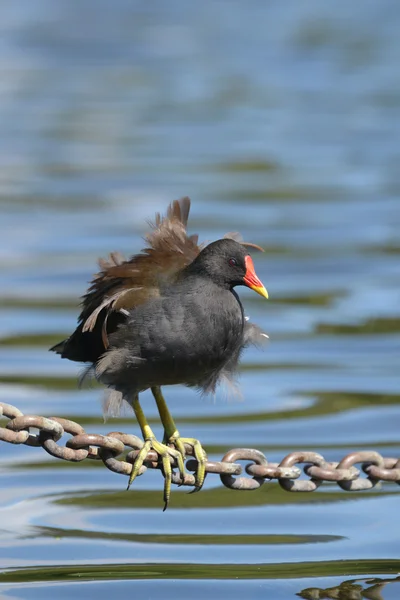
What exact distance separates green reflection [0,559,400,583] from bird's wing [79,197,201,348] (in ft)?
3.71

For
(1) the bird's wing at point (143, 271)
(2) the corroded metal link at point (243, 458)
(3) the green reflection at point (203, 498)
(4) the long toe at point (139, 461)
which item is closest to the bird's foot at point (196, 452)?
(2) the corroded metal link at point (243, 458)

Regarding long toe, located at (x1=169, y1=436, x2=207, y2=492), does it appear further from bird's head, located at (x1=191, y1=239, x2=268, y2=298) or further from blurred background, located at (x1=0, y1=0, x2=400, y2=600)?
bird's head, located at (x1=191, y1=239, x2=268, y2=298)

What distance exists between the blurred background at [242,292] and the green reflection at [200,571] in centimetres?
2

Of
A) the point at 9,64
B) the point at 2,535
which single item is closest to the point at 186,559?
the point at 2,535

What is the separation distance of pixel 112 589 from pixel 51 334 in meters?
4.56

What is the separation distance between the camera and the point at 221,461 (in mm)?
5145

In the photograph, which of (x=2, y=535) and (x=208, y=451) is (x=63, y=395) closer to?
(x=208, y=451)

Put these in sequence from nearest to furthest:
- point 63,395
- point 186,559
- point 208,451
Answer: point 186,559 → point 208,451 → point 63,395

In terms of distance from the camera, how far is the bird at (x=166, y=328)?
5.48 meters

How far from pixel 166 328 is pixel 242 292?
5871mm

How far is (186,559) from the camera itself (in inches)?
247

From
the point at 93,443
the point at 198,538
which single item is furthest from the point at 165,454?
the point at 198,538

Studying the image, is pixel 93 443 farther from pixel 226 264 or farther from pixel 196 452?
pixel 226 264

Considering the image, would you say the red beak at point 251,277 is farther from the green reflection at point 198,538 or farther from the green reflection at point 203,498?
the green reflection at point 203,498
